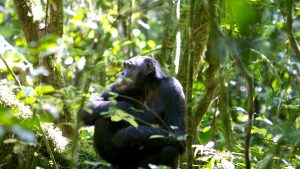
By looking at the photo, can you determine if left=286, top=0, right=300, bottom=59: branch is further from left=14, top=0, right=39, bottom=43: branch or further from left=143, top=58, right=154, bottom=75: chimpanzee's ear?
left=14, top=0, right=39, bottom=43: branch

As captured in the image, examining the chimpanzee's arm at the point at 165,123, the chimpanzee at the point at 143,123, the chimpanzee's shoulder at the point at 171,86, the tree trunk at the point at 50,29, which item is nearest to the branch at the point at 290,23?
the chimpanzee's arm at the point at 165,123

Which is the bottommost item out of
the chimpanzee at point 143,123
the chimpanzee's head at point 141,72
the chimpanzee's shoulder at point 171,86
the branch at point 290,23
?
the chimpanzee at point 143,123

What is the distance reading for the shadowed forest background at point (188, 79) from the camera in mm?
3338

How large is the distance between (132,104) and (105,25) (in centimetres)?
258

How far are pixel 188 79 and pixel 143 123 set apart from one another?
1633 mm

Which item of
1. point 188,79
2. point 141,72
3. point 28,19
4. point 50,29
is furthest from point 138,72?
point 188,79

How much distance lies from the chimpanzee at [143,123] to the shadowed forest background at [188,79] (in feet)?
0.59

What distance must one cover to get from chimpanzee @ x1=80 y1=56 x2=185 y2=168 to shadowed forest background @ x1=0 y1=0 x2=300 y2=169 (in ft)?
0.59

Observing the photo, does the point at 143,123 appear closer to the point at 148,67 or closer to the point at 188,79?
the point at 148,67

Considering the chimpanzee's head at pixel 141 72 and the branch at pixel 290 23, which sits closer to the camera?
the branch at pixel 290 23

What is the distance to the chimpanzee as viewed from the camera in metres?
4.90

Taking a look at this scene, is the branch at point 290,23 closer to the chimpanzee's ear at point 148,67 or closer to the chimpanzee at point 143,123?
the chimpanzee at point 143,123

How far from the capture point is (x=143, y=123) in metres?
5.23

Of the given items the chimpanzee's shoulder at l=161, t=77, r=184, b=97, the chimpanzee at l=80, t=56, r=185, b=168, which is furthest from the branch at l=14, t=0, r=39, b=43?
the chimpanzee's shoulder at l=161, t=77, r=184, b=97
